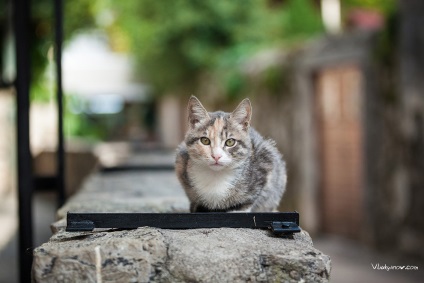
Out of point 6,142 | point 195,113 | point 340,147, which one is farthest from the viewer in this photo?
point 6,142

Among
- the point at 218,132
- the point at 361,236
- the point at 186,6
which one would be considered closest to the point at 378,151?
the point at 361,236

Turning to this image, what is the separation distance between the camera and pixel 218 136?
2174 millimetres

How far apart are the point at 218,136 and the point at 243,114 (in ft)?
0.37

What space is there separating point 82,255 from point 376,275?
6380 millimetres

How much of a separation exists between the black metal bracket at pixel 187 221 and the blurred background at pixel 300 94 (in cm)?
287

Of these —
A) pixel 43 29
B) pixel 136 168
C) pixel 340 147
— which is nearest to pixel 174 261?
pixel 136 168

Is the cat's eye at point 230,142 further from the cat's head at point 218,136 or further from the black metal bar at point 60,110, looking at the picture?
the black metal bar at point 60,110

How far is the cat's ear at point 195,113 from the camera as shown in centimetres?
218

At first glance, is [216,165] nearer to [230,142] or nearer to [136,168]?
[230,142]

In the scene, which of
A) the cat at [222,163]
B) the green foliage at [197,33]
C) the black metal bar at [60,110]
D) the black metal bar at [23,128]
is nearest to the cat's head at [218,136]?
the cat at [222,163]

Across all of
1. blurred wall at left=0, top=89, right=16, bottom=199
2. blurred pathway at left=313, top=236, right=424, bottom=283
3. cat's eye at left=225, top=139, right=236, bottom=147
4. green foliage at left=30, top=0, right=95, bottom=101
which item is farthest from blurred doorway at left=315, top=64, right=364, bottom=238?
cat's eye at left=225, top=139, right=236, bottom=147

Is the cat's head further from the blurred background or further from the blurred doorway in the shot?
the blurred doorway

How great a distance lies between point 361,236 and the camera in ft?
30.0

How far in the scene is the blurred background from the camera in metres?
7.97
